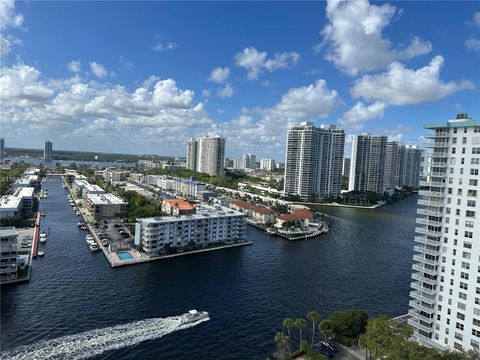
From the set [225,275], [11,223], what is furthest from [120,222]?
[225,275]

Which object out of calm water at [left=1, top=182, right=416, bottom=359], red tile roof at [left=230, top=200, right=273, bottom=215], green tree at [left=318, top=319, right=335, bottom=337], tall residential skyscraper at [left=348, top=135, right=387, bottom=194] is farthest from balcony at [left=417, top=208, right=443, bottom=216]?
tall residential skyscraper at [left=348, top=135, right=387, bottom=194]

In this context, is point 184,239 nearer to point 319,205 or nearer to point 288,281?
point 288,281

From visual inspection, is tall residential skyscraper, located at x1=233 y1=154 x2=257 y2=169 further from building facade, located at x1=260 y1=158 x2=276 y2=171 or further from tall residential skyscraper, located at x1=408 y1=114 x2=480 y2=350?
tall residential skyscraper, located at x1=408 y1=114 x2=480 y2=350

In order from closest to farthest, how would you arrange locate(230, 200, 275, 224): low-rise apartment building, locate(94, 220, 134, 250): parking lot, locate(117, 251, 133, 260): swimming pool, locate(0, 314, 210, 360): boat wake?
locate(0, 314, 210, 360): boat wake
locate(117, 251, 133, 260): swimming pool
locate(94, 220, 134, 250): parking lot
locate(230, 200, 275, 224): low-rise apartment building

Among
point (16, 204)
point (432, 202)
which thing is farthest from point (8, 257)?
point (432, 202)

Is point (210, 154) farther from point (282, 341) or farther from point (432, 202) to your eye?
point (282, 341)
